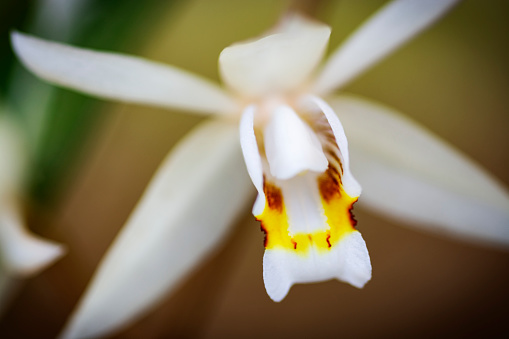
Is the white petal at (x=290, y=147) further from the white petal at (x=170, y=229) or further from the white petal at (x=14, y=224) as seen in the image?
the white petal at (x=14, y=224)

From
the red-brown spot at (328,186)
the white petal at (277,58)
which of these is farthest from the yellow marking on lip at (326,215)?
the white petal at (277,58)

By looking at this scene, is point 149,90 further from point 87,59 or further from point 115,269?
point 115,269

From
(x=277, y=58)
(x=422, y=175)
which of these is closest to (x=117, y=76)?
(x=277, y=58)

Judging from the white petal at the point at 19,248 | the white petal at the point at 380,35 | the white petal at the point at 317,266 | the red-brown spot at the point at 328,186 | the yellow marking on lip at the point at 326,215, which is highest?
the white petal at the point at 380,35

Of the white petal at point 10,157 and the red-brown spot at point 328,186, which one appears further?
the white petal at point 10,157

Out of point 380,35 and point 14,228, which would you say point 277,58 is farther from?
point 14,228

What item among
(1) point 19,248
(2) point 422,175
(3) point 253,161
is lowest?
(1) point 19,248
